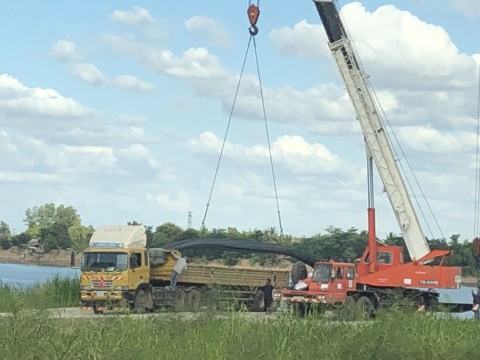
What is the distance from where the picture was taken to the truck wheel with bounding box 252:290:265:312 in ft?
124

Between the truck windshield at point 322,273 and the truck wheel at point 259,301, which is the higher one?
the truck windshield at point 322,273

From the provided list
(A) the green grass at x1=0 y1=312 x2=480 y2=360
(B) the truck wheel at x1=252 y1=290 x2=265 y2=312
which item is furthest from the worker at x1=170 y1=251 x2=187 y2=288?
(A) the green grass at x1=0 y1=312 x2=480 y2=360

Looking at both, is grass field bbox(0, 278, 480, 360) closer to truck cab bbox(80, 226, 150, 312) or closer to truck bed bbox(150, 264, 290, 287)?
truck cab bbox(80, 226, 150, 312)

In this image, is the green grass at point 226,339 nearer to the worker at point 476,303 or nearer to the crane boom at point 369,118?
the worker at point 476,303

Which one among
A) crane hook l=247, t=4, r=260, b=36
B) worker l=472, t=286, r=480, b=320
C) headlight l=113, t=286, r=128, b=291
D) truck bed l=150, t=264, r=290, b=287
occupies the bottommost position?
worker l=472, t=286, r=480, b=320

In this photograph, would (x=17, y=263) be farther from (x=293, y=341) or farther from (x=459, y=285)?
(x=293, y=341)

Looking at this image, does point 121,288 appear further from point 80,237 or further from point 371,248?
point 80,237

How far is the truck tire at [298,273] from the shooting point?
37.0 meters

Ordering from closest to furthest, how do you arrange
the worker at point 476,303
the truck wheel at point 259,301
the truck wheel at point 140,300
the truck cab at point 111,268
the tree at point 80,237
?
the worker at point 476,303 < the truck cab at point 111,268 < the truck wheel at point 140,300 < the truck wheel at point 259,301 < the tree at point 80,237

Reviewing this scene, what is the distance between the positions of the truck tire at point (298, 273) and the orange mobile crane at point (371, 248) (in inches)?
55.6

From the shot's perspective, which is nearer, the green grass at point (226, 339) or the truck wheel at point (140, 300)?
the green grass at point (226, 339)

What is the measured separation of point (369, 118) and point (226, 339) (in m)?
19.9

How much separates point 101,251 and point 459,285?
12.8m

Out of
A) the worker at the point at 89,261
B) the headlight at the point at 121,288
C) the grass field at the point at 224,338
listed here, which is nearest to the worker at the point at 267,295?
the headlight at the point at 121,288
